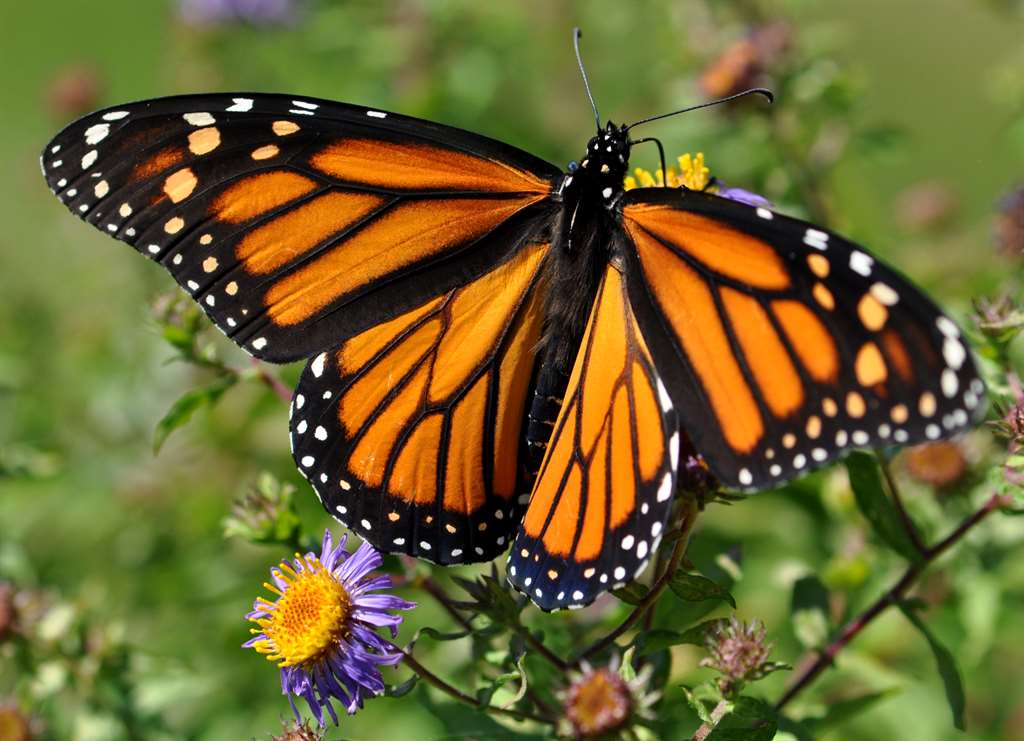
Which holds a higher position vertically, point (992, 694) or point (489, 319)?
point (489, 319)

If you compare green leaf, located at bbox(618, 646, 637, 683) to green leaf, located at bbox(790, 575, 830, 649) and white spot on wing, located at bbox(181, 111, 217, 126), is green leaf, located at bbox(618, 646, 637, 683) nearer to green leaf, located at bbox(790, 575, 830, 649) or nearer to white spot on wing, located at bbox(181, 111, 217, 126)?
green leaf, located at bbox(790, 575, 830, 649)

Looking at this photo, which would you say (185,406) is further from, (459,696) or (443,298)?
(459,696)

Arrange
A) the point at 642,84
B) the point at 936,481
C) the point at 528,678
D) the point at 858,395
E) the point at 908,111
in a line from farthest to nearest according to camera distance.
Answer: the point at 908,111, the point at 642,84, the point at 936,481, the point at 528,678, the point at 858,395

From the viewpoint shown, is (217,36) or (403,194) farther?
(217,36)

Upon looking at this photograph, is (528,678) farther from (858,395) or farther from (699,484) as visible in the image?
(858,395)

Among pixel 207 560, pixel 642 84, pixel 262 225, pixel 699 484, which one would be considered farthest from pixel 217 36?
pixel 699 484

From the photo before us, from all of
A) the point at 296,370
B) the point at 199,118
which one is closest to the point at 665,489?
the point at 199,118

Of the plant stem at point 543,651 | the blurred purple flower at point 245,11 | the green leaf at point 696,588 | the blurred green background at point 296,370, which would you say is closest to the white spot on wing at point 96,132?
the blurred green background at point 296,370
